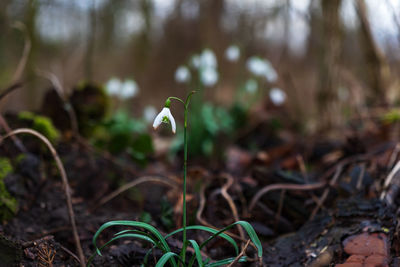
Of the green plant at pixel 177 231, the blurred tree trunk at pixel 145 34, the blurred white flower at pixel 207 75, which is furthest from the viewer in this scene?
the blurred tree trunk at pixel 145 34

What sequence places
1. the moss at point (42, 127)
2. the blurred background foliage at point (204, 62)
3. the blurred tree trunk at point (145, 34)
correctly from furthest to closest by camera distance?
the blurred tree trunk at point (145, 34)
the blurred background foliage at point (204, 62)
the moss at point (42, 127)

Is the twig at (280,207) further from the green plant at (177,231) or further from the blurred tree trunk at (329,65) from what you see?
the blurred tree trunk at (329,65)

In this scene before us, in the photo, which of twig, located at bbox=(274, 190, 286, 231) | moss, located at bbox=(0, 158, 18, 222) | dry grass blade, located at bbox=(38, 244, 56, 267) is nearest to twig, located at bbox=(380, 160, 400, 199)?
twig, located at bbox=(274, 190, 286, 231)

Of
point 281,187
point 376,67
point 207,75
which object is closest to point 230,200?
point 281,187

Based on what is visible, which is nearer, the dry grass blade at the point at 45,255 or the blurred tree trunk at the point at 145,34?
the dry grass blade at the point at 45,255

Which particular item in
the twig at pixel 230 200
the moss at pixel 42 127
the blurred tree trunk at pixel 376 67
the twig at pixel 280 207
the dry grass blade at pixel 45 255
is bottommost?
the twig at pixel 280 207

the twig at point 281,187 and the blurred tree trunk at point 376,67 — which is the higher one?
the blurred tree trunk at point 376,67

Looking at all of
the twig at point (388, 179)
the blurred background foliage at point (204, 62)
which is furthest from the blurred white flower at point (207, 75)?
the twig at point (388, 179)
